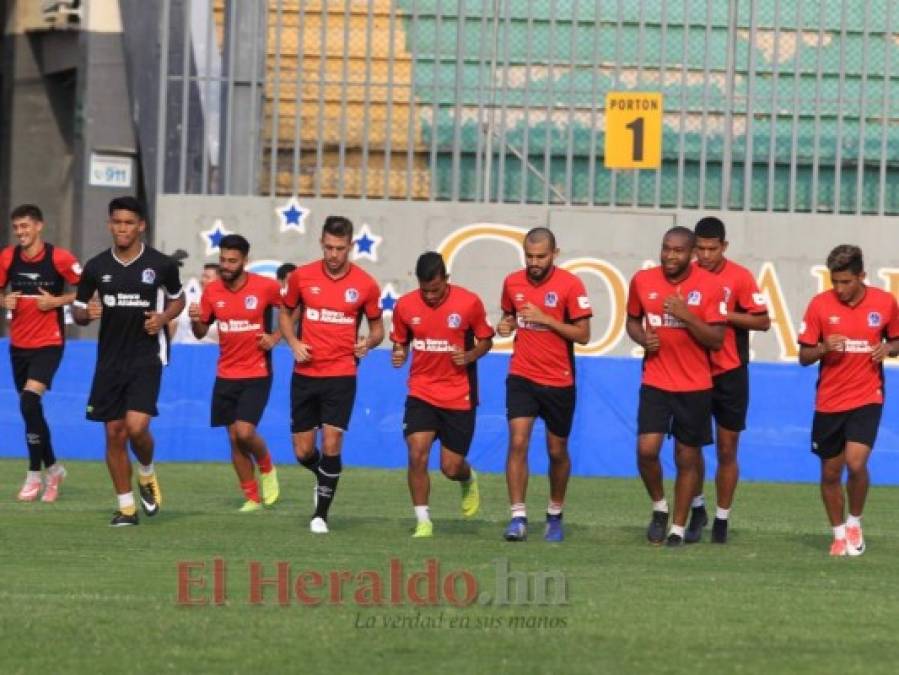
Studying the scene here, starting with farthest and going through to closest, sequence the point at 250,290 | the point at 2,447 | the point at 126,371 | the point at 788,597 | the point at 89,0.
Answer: the point at 89,0, the point at 2,447, the point at 250,290, the point at 126,371, the point at 788,597

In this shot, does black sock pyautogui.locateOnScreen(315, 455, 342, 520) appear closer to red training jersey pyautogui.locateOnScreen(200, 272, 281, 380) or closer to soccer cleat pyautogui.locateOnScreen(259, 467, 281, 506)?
red training jersey pyautogui.locateOnScreen(200, 272, 281, 380)

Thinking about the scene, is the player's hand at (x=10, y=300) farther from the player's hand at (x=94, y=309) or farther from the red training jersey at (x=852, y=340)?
the red training jersey at (x=852, y=340)

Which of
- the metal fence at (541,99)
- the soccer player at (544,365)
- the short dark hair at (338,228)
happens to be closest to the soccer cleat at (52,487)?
the short dark hair at (338,228)

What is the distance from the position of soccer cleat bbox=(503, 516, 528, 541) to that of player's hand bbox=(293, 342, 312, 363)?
1.75m

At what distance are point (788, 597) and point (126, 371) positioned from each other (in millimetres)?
5159

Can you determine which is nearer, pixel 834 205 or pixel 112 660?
pixel 112 660

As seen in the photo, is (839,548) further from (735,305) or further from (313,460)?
(313,460)

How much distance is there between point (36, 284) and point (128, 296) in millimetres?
2619

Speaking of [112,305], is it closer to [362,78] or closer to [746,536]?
[746,536]

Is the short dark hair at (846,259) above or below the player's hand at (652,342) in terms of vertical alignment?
above

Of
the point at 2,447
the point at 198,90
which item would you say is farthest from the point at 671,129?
the point at 2,447

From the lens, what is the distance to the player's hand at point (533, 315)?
1267cm

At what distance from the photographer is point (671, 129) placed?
24.2 metres

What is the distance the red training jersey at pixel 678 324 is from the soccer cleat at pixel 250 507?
3653mm
